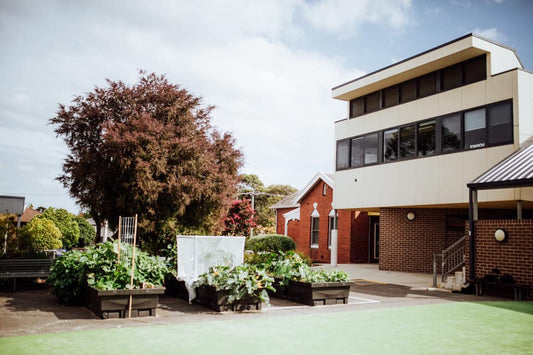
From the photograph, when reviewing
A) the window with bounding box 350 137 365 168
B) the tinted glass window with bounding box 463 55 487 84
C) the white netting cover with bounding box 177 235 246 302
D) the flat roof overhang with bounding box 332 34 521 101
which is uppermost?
the flat roof overhang with bounding box 332 34 521 101

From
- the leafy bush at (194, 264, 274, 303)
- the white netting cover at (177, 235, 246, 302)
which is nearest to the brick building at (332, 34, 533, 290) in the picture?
the leafy bush at (194, 264, 274, 303)

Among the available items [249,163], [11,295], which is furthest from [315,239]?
[11,295]

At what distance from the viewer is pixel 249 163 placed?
1484 centimetres

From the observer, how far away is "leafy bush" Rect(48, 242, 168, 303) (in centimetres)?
824

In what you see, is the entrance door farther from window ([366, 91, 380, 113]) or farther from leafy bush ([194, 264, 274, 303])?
leafy bush ([194, 264, 274, 303])

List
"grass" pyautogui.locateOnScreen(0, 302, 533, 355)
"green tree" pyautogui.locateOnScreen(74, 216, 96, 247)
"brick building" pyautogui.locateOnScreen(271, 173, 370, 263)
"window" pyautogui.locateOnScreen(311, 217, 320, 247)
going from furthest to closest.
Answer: "green tree" pyautogui.locateOnScreen(74, 216, 96, 247)
"window" pyautogui.locateOnScreen(311, 217, 320, 247)
"brick building" pyautogui.locateOnScreen(271, 173, 370, 263)
"grass" pyautogui.locateOnScreen(0, 302, 533, 355)

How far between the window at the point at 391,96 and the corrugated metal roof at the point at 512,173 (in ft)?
20.6

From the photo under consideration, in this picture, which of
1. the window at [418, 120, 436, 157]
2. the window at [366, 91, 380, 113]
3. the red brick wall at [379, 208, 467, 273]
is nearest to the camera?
the window at [418, 120, 436, 157]

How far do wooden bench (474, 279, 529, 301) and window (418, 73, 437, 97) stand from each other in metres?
8.13

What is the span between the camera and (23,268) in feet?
35.9

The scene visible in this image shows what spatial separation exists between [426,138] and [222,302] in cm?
1192

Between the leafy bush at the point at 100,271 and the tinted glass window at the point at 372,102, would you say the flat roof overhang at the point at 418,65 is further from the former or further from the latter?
the leafy bush at the point at 100,271

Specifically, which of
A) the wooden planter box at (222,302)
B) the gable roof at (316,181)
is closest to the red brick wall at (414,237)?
the gable roof at (316,181)

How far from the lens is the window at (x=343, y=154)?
68.7 feet
